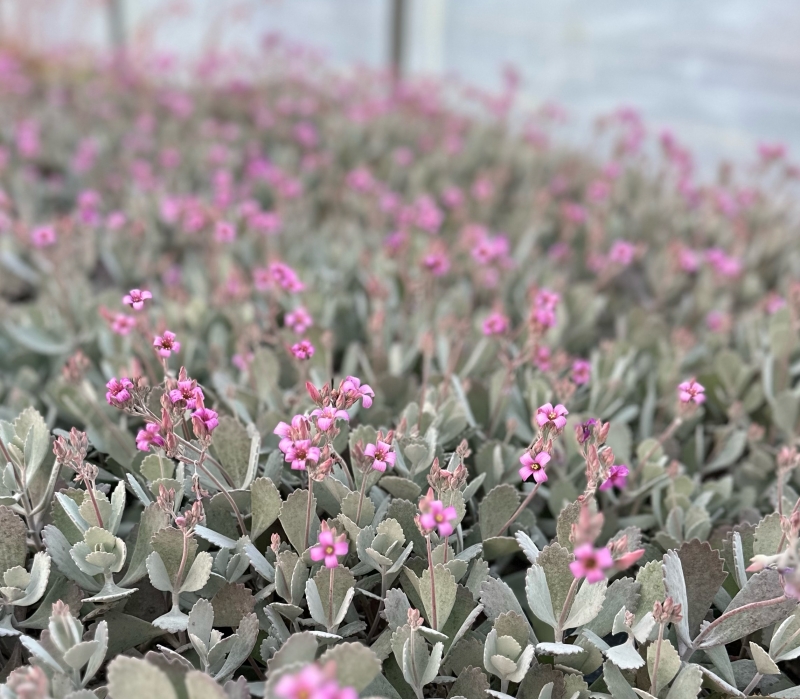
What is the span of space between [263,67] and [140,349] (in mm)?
3719

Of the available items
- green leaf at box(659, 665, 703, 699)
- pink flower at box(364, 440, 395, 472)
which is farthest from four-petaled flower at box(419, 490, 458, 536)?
green leaf at box(659, 665, 703, 699)

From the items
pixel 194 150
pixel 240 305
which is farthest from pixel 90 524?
pixel 194 150

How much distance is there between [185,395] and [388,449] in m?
0.26

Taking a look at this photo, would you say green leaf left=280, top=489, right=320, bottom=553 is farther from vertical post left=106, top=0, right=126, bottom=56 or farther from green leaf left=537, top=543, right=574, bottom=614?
vertical post left=106, top=0, right=126, bottom=56

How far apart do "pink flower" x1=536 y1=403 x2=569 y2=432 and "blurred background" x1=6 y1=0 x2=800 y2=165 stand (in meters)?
3.70

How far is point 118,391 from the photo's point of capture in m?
0.89

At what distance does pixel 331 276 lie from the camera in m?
1.93

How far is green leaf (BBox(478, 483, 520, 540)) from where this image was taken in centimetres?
100

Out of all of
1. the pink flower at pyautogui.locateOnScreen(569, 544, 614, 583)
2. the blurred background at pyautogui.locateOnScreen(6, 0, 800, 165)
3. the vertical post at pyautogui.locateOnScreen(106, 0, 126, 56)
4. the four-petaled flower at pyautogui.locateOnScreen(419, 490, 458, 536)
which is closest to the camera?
the pink flower at pyautogui.locateOnScreen(569, 544, 614, 583)

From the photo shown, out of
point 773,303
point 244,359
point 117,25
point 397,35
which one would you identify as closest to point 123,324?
point 244,359

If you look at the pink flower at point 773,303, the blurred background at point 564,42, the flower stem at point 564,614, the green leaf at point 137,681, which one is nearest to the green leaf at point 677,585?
the flower stem at point 564,614

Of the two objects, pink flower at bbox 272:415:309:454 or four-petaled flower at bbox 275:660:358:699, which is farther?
pink flower at bbox 272:415:309:454

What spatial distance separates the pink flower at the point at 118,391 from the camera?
2.84 ft

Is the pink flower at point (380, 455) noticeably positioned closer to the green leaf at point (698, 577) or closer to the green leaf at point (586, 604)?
the green leaf at point (586, 604)
